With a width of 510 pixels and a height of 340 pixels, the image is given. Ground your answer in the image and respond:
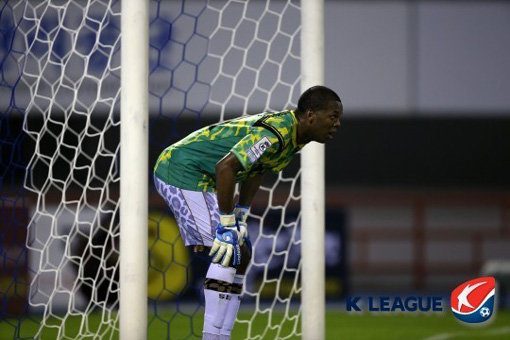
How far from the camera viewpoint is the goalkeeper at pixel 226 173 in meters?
3.26

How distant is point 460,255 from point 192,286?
6.09 metres

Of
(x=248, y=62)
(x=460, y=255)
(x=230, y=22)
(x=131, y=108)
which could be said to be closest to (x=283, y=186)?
(x=248, y=62)

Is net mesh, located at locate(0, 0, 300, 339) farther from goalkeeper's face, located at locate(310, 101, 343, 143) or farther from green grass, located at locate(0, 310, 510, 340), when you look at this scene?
goalkeeper's face, located at locate(310, 101, 343, 143)

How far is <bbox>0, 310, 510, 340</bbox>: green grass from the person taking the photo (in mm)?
5664

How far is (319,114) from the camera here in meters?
3.36

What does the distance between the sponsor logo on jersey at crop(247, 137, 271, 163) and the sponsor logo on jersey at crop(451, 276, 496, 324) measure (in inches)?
78.4

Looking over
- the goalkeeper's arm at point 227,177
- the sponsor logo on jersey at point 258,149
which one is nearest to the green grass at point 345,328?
the goalkeeper's arm at point 227,177

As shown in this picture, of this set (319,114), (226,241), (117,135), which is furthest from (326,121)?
(117,135)

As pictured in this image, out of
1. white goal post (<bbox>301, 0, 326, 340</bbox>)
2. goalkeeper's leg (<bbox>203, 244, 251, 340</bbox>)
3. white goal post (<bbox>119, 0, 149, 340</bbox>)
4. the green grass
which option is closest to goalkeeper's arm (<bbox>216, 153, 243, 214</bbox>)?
goalkeeper's leg (<bbox>203, 244, 251, 340</bbox>)

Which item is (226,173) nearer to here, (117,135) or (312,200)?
(312,200)

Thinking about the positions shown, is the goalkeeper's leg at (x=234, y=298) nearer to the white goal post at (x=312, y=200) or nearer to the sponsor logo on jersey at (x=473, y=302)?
the white goal post at (x=312, y=200)

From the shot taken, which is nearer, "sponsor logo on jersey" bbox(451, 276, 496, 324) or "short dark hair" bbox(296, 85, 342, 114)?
"short dark hair" bbox(296, 85, 342, 114)

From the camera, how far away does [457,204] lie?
13.1 metres

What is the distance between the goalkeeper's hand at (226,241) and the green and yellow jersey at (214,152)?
0.77 feet
